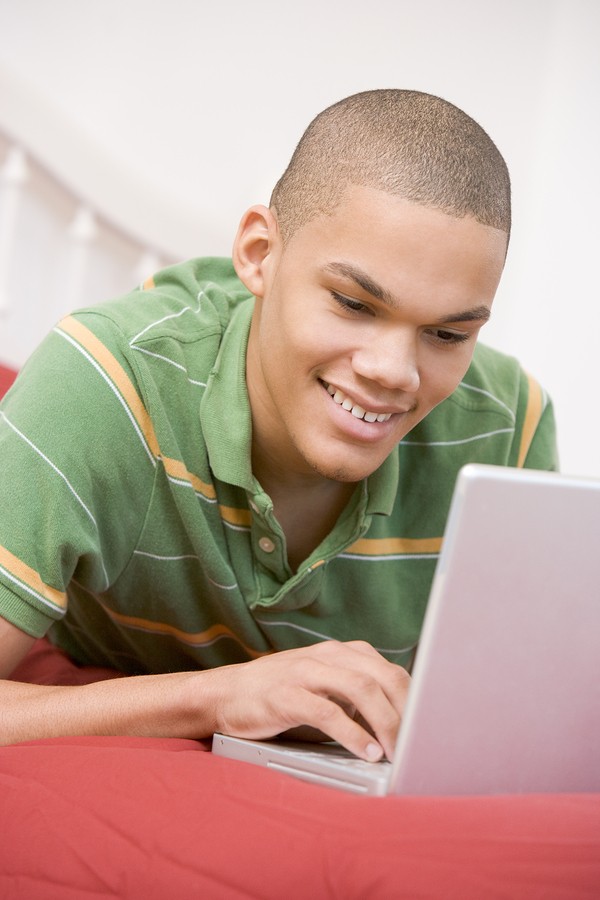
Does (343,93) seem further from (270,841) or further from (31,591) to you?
(270,841)

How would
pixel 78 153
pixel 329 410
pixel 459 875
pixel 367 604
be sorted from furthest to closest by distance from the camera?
1. pixel 78 153
2. pixel 367 604
3. pixel 329 410
4. pixel 459 875

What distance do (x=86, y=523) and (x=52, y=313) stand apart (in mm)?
1217

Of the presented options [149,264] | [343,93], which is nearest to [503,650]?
[149,264]

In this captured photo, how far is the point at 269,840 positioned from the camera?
2.05ft

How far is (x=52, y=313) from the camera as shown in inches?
85.1

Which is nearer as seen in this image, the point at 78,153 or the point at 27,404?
the point at 27,404

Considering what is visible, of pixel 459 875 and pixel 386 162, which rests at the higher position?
pixel 386 162

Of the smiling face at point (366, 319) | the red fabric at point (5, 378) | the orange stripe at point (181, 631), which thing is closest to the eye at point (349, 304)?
the smiling face at point (366, 319)

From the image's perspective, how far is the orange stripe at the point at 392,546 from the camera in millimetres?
1222

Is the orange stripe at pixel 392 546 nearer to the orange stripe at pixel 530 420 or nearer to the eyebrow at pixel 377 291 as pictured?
the orange stripe at pixel 530 420

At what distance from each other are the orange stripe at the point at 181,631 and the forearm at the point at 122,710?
10.6 inches

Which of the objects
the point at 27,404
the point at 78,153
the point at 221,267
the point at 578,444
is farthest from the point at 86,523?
the point at 578,444

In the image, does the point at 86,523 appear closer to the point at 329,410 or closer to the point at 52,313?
the point at 329,410

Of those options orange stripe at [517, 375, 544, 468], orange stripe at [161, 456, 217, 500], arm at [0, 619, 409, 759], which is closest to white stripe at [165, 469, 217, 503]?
orange stripe at [161, 456, 217, 500]
